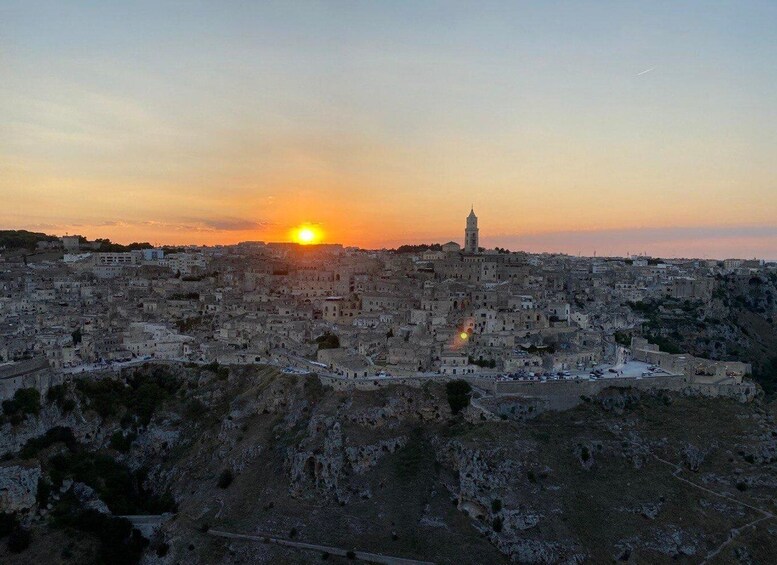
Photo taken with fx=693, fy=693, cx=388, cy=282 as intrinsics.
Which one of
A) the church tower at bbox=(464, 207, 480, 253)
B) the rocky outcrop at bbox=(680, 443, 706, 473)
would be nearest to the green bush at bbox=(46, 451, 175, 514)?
the rocky outcrop at bbox=(680, 443, 706, 473)

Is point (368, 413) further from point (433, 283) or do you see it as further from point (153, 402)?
point (433, 283)

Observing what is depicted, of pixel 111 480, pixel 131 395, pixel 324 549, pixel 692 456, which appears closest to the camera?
pixel 324 549

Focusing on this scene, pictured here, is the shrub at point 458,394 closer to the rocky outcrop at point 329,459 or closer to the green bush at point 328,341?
the rocky outcrop at point 329,459

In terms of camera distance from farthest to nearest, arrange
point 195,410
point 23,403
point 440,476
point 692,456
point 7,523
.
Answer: point 195,410 < point 23,403 < point 692,456 < point 440,476 < point 7,523

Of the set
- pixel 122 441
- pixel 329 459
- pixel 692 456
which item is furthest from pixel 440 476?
pixel 122 441

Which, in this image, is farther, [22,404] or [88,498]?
[22,404]

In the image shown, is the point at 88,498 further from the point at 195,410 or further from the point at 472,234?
the point at 472,234

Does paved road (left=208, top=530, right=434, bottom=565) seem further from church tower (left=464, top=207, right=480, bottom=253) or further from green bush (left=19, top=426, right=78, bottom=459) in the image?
church tower (left=464, top=207, right=480, bottom=253)
